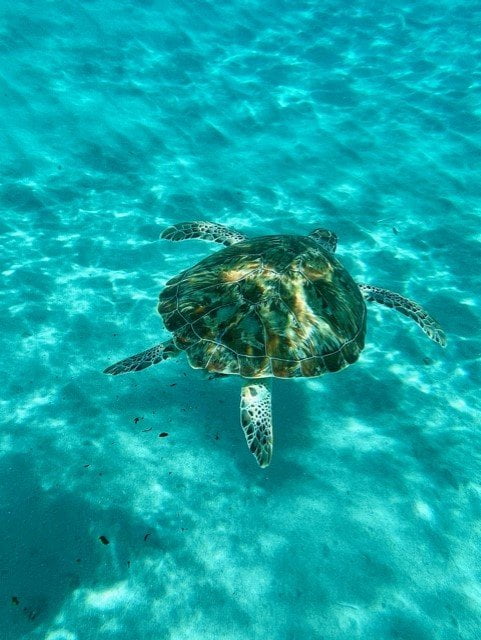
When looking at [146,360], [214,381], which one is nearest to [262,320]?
[146,360]

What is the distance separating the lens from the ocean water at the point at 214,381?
17.3ft

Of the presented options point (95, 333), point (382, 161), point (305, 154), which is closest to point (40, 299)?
point (95, 333)

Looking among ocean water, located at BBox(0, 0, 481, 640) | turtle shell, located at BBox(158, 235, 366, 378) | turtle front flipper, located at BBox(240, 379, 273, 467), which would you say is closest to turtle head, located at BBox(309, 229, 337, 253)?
ocean water, located at BBox(0, 0, 481, 640)

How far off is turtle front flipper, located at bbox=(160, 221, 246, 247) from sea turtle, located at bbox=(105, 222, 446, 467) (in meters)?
1.87

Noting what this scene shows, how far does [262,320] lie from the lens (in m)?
5.99

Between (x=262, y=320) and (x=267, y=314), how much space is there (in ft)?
0.39

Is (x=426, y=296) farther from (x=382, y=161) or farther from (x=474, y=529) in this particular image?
(x=382, y=161)

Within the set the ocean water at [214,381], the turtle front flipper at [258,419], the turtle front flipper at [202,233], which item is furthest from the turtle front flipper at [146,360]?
the turtle front flipper at [202,233]

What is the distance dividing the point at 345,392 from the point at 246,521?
2.94 m

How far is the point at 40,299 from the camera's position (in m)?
8.54

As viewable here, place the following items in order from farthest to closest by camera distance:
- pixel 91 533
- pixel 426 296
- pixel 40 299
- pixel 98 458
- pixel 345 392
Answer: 1. pixel 426 296
2. pixel 40 299
3. pixel 345 392
4. pixel 98 458
5. pixel 91 533

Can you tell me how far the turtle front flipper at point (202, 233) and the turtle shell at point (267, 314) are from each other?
6.50 feet

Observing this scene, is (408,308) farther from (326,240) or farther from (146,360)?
(146,360)

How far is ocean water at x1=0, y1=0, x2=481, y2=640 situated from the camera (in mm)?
5262
